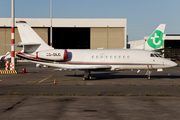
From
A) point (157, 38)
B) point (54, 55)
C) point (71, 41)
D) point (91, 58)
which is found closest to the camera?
point (54, 55)

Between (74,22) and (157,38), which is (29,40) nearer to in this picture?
(157,38)

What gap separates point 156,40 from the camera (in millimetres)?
37656

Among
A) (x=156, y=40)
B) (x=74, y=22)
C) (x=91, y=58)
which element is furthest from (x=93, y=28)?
(x=91, y=58)

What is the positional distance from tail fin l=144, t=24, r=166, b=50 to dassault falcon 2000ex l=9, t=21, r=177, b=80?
16482 millimetres

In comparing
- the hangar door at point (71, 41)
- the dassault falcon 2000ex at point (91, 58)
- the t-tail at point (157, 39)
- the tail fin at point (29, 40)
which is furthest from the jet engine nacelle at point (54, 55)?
the hangar door at point (71, 41)

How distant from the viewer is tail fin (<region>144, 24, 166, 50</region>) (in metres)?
37.2

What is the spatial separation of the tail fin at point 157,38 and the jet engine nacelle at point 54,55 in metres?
21.2

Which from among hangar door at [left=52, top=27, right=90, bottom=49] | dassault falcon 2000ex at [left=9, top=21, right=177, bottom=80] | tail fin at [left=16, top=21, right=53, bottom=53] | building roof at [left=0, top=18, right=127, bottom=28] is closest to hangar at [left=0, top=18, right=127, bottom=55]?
building roof at [left=0, top=18, right=127, bottom=28]

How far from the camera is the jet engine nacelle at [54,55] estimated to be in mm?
21969

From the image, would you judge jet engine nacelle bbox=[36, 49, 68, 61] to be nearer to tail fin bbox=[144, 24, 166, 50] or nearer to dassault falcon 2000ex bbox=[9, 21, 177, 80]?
dassault falcon 2000ex bbox=[9, 21, 177, 80]

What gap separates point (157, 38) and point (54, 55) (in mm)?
22730

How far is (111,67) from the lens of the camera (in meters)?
22.0

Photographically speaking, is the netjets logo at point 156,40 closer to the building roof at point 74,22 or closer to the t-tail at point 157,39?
the t-tail at point 157,39

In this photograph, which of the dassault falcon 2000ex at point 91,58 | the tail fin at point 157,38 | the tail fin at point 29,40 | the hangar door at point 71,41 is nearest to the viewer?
the dassault falcon 2000ex at point 91,58
